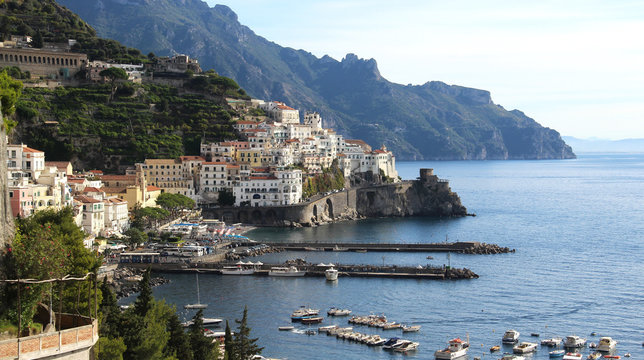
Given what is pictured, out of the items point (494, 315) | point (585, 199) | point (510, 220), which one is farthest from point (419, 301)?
point (585, 199)

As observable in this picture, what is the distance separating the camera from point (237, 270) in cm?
6588

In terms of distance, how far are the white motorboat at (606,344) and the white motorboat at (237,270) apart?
102 ft

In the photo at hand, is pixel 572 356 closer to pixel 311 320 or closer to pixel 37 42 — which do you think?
pixel 311 320

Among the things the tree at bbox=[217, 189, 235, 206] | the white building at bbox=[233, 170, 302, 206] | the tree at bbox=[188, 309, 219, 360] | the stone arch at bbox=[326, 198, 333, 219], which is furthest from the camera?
the stone arch at bbox=[326, 198, 333, 219]

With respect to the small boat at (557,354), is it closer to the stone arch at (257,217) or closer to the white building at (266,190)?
the stone arch at (257,217)

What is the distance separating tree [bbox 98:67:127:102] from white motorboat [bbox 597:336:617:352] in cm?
8247

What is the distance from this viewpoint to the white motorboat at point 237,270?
65.3 metres

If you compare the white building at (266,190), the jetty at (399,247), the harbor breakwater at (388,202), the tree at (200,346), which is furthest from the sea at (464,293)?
the tree at (200,346)

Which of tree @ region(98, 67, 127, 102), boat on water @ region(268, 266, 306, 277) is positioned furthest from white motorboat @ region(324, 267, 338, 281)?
tree @ region(98, 67, 127, 102)

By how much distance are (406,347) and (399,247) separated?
37.6m

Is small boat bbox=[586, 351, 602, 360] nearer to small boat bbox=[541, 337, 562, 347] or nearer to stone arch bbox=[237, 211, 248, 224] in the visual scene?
small boat bbox=[541, 337, 562, 347]

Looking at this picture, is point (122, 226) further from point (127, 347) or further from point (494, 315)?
point (127, 347)

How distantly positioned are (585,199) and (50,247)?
469 ft

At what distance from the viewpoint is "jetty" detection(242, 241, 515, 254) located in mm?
78625
